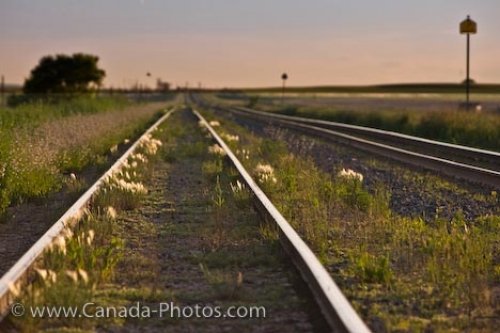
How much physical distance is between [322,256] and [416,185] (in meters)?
5.79

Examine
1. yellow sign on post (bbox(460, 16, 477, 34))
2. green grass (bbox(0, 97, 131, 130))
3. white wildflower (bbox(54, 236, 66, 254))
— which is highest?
yellow sign on post (bbox(460, 16, 477, 34))

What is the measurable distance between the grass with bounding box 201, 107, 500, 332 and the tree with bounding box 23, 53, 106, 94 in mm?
83467

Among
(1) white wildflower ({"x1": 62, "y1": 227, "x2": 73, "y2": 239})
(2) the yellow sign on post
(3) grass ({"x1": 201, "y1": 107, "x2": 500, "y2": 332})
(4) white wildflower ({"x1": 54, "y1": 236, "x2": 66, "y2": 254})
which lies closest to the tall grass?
(2) the yellow sign on post

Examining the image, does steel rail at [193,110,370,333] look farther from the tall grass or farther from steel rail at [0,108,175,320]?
the tall grass

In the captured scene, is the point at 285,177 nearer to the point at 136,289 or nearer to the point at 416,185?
the point at 416,185

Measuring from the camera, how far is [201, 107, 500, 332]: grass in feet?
15.3

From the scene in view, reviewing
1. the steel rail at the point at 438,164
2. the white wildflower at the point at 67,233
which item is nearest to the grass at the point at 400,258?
the white wildflower at the point at 67,233

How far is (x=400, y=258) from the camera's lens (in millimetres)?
6129

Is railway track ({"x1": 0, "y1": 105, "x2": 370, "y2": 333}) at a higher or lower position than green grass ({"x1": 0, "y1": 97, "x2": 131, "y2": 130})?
lower

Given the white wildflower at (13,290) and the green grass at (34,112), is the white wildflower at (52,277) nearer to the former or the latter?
the white wildflower at (13,290)

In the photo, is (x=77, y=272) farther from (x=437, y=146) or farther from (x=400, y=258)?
(x=437, y=146)

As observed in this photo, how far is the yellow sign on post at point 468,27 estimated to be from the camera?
31562mm

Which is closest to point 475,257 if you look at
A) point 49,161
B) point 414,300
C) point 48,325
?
point 414,300

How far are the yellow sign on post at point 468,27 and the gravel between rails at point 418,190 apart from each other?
56.0ft
